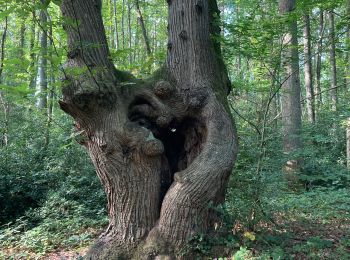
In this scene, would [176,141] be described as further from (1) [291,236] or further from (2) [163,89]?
(1) [291,236]

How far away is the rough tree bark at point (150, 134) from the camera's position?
4160 millimetres

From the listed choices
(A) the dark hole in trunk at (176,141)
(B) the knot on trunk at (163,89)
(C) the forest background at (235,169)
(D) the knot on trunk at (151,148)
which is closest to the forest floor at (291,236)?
(C) the forest background at (235,169)

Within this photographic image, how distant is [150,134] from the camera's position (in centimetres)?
442

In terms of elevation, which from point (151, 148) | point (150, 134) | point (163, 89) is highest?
point (163, 89)

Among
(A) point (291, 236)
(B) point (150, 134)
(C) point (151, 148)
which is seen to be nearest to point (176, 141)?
(B) point (150, 134)

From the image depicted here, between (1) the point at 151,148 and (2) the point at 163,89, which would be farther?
(2) the point at 163,89

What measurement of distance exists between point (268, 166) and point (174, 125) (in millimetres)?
1625

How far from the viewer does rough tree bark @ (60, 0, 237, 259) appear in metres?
4.16

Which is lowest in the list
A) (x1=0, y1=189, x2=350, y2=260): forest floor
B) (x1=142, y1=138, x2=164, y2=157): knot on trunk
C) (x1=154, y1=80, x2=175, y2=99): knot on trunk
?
(x1=0, y1=189, x2=350, y2=260): forest floor

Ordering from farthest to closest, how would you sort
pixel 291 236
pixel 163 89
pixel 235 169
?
pixel 235 169
pixel 163 89
pixel 291 236

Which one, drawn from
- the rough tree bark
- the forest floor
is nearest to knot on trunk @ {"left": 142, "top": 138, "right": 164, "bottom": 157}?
the rough tree bark

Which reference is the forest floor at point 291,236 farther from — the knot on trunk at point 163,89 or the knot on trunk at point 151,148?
the knot on trunk at point 163,89

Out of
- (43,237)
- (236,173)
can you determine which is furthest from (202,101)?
(43,237)

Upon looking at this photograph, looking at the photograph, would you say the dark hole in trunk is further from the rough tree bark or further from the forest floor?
the forest floor
